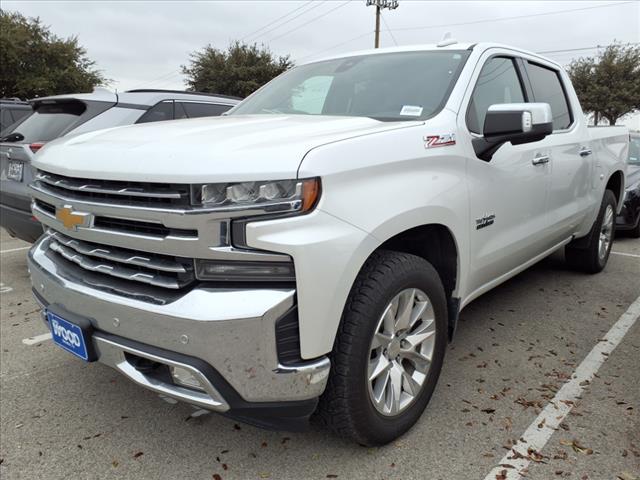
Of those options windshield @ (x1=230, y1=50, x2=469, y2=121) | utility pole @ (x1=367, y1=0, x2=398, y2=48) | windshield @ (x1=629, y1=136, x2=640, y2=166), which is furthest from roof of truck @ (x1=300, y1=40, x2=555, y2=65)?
utility pole @ (x1=367, y1=0, x2=398, y2=48)

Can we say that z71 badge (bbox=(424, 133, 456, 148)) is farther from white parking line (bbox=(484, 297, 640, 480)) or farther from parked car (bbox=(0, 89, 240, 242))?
parked car (bbox=(0, 89, 240, 242))

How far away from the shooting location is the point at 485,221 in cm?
273

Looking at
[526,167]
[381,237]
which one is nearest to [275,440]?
[381,237]

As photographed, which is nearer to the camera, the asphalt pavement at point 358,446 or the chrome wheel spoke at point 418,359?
the asphalt pavement at point 358,446

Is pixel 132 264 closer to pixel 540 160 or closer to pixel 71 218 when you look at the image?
pixel 71 218

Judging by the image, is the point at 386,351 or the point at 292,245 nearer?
the point at 292,245

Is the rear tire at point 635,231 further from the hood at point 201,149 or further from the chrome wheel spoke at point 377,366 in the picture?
the chrome wheel spoke at point 377,366

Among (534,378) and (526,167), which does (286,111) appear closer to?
(526,167)

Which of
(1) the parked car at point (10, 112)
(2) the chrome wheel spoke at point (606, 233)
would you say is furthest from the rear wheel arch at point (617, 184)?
(1) the parked car at point (10, 112)

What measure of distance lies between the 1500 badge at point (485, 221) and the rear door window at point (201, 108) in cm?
350

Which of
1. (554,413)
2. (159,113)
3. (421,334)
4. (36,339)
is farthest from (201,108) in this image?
(554,413)

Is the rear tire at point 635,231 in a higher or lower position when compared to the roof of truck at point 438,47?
lower

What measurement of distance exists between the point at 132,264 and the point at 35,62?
27527mm

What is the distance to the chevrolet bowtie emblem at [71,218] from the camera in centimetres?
202
